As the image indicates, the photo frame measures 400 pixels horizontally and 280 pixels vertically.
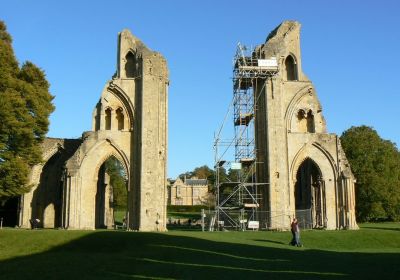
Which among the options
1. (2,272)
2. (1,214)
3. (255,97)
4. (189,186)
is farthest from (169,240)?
(189,186)

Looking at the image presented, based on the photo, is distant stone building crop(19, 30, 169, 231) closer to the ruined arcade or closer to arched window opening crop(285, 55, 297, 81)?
the ruined arcade

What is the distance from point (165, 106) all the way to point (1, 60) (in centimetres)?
1092

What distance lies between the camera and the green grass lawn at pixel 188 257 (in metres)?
13.5

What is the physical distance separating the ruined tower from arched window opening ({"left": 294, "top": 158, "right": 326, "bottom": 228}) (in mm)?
80

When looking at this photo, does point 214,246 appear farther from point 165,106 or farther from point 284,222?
point 165,106

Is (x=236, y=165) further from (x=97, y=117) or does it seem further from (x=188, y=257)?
(x=188, y=257)

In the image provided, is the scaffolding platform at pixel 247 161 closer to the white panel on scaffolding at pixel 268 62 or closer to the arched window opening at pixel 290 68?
the white panel on scaffolding at pixel 268 62

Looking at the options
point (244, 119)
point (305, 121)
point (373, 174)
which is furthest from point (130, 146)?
point (373, 174)

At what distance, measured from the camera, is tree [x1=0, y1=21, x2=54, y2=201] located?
93.0ft

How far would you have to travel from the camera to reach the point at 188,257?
701 inches

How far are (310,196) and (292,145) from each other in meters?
5.28

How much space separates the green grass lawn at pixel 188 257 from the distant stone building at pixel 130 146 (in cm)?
747

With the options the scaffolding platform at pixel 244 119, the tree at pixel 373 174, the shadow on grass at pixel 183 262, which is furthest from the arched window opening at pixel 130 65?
the tree at pixel 373 174

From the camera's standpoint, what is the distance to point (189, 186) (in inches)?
4587
